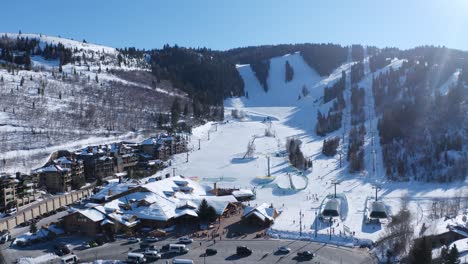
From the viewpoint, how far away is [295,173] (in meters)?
59.9

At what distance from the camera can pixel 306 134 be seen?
328 feet

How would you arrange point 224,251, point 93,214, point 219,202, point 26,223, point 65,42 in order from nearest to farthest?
1. point 224,251
2. point 93,214
3. point 26,223
4. point 219,202
5. point 65,42

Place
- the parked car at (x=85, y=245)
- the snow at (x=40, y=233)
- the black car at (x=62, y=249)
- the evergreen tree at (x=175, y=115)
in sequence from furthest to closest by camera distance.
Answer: the evergreen tree at (x=175, y=115) → the snow at (x=40, y=233) → the parked car at (x=85, y=245) → the black car at (x=62, y=249)

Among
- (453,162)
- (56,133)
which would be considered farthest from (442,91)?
(56,133)

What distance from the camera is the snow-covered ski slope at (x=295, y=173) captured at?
3906cm

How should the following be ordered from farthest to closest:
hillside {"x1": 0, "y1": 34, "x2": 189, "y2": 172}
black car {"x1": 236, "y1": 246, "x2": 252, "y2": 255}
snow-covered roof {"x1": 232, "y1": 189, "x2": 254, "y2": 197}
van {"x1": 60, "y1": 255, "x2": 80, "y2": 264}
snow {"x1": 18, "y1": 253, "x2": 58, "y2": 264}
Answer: hillside {"x1": 0, "y1": 34, "x2": 189, "y2": 172}, snow-covered roof {"x1": 232, "y1": 189, "x2": 254, "y2": 197}, black car {"x1": 236, "y1": 246, "x2": 252, "y2": 255}, snow {"x1": 18, "y1": 253, "x2": 58, "y2": 264}, van {"x1": 60, "y1": 255, "x2": 80, "y2": 264}

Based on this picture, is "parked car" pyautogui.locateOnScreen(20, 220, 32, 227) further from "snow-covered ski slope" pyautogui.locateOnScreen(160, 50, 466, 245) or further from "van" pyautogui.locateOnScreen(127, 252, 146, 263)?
"snow-covered ski slope" pyautogui.locateOnScreen(160, 50, 466, 245)

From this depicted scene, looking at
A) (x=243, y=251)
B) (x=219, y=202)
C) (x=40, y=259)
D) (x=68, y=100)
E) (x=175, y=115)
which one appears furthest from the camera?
(x=175, y=115)

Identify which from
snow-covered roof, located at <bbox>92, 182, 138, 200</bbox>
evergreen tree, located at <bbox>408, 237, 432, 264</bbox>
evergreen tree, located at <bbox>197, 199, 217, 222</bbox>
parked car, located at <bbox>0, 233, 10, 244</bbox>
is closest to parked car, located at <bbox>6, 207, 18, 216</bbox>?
parked car, located at <bbox>0, 233, 10, 244</bbox>

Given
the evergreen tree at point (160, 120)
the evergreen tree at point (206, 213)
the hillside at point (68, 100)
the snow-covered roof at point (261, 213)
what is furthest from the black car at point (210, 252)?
the evergreen tree at point (160, 120)

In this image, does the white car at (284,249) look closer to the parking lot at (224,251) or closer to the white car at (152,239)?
the parking lot at (224,251)

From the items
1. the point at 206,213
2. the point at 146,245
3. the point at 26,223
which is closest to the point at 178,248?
the point at 146,245

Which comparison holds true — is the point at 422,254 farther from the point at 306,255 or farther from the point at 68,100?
the point at 68,100

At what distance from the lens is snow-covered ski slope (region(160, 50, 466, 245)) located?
39.1m
